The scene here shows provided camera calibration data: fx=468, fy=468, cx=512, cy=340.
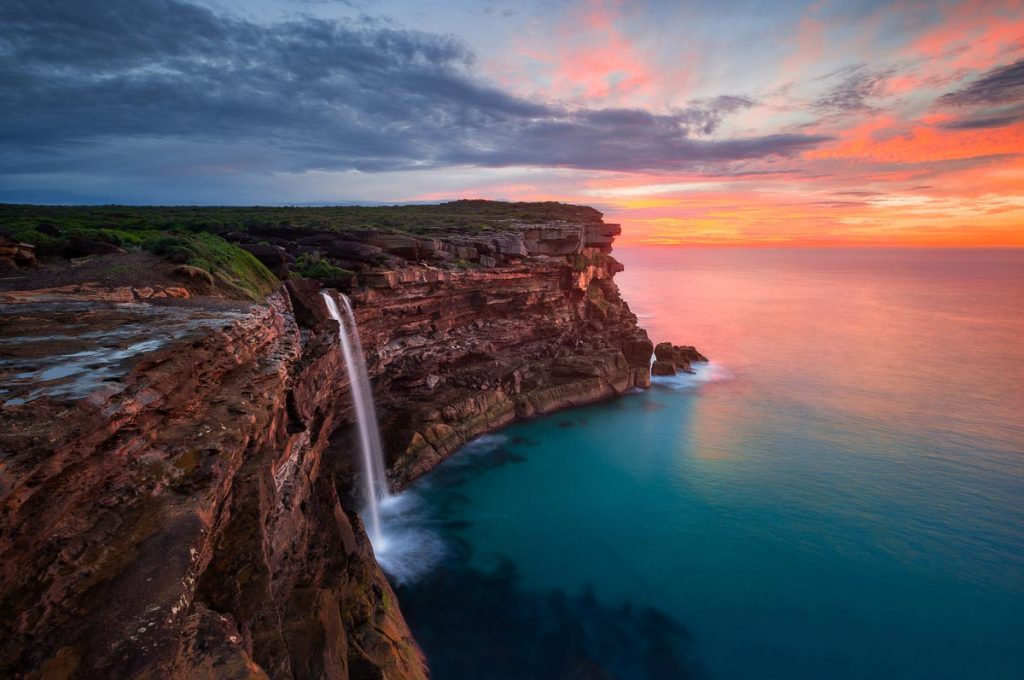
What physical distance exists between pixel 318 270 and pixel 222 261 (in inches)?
271

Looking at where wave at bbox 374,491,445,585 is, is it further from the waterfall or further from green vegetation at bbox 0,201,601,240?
green vegetation at bbox 0,201,601,240

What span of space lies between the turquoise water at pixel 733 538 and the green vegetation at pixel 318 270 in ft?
39.5

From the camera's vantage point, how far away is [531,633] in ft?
53.6

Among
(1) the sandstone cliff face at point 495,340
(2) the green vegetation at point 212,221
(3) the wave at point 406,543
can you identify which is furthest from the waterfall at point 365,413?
(2) the green vegetation at point 212,221

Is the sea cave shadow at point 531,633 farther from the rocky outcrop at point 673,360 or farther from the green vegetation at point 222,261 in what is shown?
the rocky outcrop at point 673,360

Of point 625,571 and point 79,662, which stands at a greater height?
point 79,662

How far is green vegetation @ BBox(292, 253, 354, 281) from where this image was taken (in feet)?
79.9

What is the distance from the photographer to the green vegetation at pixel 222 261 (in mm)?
16344

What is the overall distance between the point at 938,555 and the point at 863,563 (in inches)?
148

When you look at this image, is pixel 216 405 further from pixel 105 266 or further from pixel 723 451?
pixel 723 451

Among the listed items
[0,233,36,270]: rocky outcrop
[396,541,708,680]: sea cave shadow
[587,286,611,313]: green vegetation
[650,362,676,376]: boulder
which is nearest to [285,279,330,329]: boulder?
[0,233,36,270]: rocky outcrop

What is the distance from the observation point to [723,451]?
30688 mm

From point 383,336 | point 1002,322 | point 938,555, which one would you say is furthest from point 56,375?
point 1002,322

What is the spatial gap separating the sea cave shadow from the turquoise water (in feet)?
0.22
